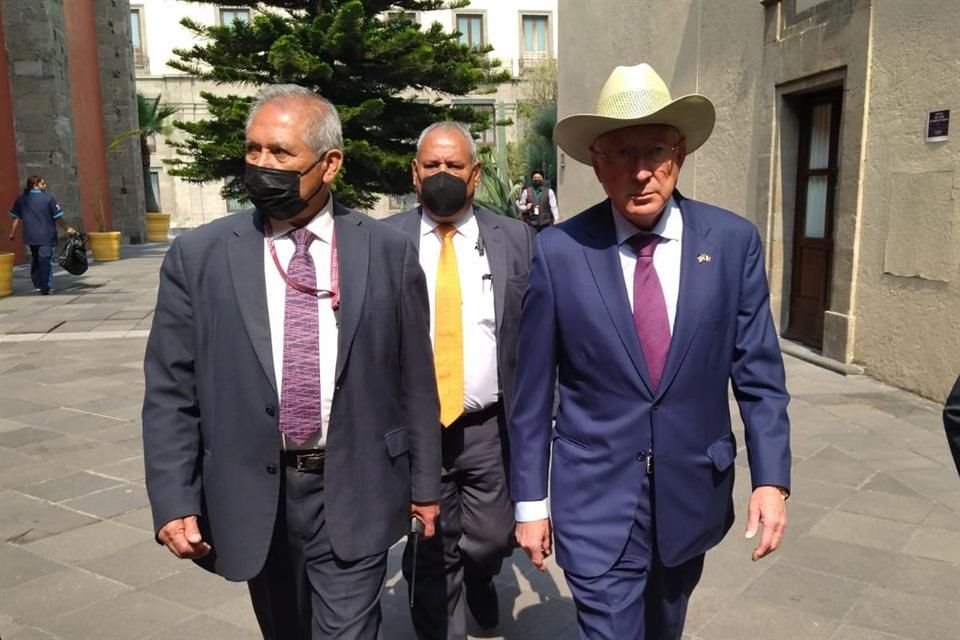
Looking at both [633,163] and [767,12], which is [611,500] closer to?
[633,163]

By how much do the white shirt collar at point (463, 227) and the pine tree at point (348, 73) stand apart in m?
8.94

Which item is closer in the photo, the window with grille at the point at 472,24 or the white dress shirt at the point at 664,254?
the white dress shirt at the point at 664,254

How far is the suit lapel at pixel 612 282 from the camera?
6.69 ft

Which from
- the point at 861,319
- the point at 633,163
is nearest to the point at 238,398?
the point at 633,163

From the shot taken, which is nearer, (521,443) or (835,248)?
(521,443)

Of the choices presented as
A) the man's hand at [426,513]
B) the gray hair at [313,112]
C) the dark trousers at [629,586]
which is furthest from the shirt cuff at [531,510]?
the gray hair at [313,112]

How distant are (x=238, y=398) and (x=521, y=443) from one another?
742mm

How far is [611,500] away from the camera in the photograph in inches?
82.7

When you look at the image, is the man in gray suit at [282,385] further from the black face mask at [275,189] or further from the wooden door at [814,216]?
the wooden door at [814,216]

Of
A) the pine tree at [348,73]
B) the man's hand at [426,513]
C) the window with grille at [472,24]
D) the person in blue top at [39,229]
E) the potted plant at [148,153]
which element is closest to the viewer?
the man's hand at [426,513]

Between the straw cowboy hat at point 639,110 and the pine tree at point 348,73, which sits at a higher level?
the pine tree at point 348,73

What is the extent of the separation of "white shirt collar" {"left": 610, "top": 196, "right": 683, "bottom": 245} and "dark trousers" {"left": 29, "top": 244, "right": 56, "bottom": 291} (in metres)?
13.1

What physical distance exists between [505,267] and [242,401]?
3.73 feet

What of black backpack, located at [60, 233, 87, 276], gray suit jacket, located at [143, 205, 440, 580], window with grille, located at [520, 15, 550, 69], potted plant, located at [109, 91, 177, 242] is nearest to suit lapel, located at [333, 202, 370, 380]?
gray suit jacket, located at [143, 205, 440, 580]
